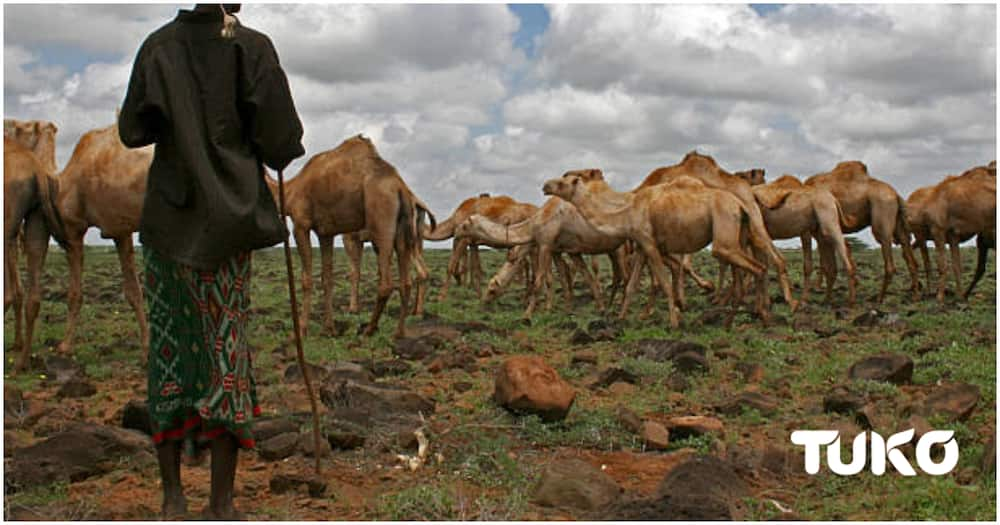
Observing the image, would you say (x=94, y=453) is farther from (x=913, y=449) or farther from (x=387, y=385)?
(x=913, y=449)

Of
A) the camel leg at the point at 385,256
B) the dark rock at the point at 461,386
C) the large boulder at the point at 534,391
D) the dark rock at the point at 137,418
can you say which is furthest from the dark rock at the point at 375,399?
the camel leg at the point at 385,256

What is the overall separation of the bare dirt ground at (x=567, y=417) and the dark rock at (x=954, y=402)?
0.08 ft

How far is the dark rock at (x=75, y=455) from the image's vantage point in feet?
19.6

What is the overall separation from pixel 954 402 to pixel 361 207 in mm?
7411

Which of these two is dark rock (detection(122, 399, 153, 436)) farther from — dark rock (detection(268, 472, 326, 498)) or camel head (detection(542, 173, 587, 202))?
camel head (detection(542, 173, 587, 202))

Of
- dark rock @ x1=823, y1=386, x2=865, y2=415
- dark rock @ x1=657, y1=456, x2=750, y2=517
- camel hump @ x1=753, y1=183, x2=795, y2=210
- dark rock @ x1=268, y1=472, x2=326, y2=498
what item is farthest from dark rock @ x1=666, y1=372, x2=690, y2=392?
camel hump @ x1=753, y1=183, x2=795, y2=210

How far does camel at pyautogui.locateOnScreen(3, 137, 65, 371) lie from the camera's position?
1004 centimetres

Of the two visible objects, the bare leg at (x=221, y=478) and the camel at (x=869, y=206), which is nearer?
the bare leg at (x=221, y=478)

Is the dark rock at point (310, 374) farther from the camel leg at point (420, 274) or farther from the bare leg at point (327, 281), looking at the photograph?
the camel leg at point (420, 274)

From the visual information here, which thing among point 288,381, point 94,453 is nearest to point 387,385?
point 288,381

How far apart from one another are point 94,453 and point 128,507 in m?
0.96

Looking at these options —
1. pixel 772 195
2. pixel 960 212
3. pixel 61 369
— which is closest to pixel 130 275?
pixel 61 369

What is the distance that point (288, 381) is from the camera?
966 centimetres

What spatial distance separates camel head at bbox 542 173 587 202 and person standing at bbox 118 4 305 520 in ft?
35.6
